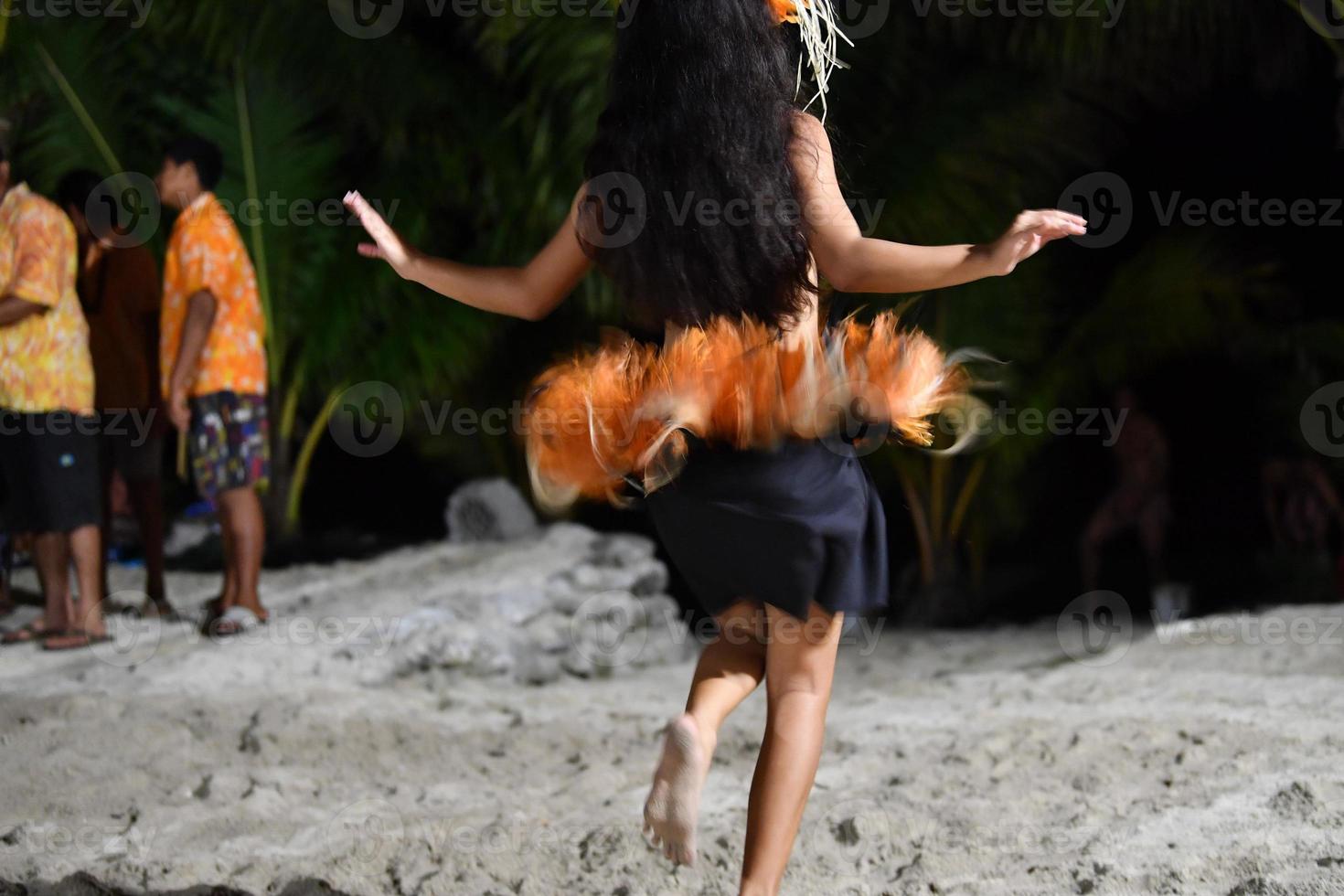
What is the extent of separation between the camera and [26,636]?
450 cm

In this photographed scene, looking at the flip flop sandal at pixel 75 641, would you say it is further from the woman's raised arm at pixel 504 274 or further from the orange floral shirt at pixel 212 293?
the woman's raised arm at pixel 504 274

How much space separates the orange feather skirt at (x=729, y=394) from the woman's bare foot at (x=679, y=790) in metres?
0.38

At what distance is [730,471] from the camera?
194 centimetres

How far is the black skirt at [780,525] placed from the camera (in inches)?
75.3

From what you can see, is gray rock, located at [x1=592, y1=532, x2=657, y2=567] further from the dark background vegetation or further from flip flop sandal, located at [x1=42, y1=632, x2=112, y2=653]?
flip flop sandal, located at [x1=42, y1=632, x2=112, y2=653]

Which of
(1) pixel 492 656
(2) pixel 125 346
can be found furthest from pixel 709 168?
(2) pixel 125 346

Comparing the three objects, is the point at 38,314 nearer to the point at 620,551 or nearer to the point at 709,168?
the point at 620,551

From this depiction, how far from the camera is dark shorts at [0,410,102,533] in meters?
4.30

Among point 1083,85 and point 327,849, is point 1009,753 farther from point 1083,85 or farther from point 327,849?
point 1083,85

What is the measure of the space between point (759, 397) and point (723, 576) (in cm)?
28

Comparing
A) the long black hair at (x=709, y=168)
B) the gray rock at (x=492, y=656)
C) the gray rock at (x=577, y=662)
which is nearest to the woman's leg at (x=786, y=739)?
the long black hair at (x=709, y=168)

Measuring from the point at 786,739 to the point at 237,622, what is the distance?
310cm

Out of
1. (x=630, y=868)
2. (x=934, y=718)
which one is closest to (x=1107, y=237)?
(x=934, y=718)

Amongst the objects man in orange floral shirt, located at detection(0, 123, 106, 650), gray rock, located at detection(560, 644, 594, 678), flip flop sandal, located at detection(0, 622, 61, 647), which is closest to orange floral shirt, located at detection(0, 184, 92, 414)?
man in orange floral shirt, located at detection(0, 123, 106, 650)
